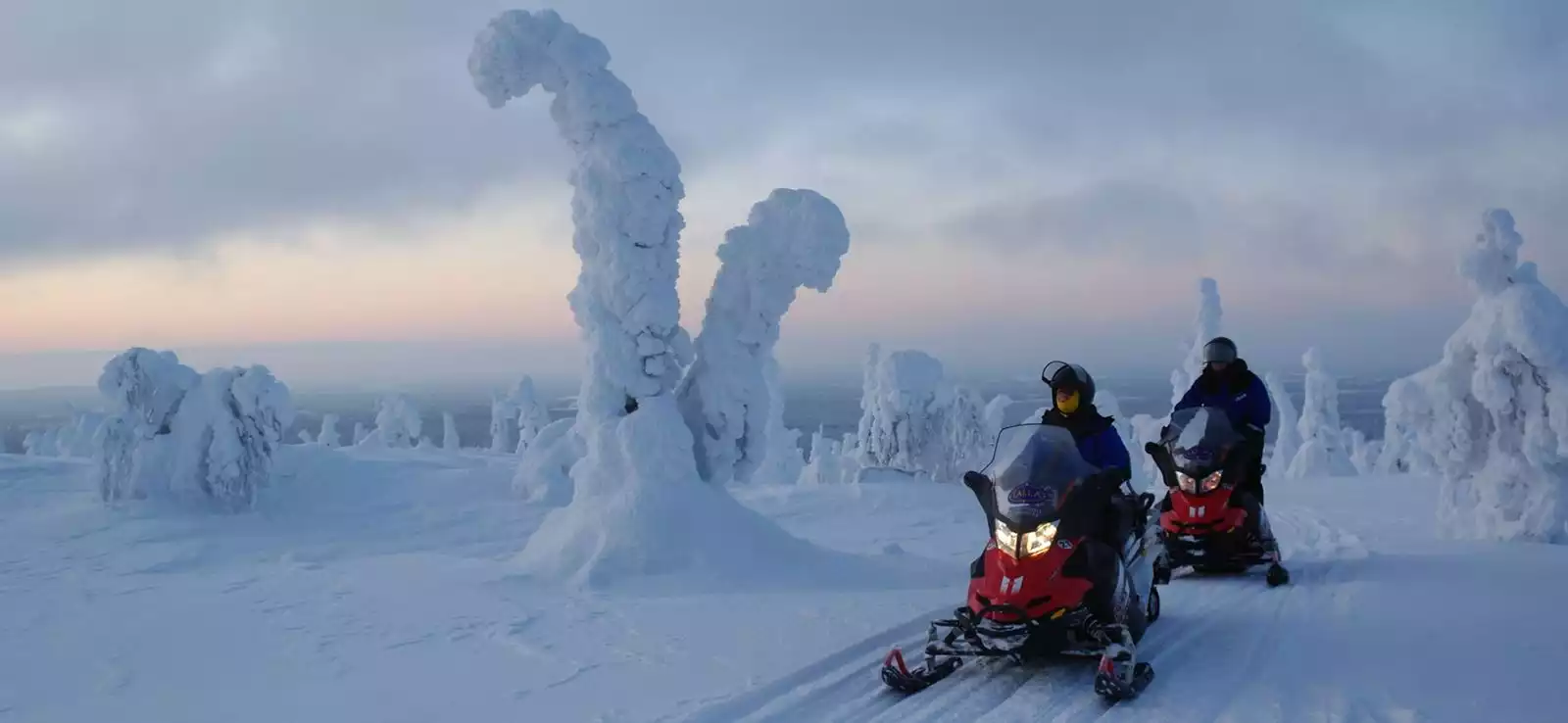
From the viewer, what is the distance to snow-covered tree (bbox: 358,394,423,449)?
5978cm

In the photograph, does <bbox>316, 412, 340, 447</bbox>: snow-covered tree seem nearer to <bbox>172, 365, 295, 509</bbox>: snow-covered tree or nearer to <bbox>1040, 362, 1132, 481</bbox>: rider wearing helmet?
<bbox>172, 365, 295, 509</bbox>: snow-covered tree

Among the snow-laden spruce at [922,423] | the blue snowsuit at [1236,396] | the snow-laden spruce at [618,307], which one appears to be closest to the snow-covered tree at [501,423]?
the snow-laden spruce at [922,423]

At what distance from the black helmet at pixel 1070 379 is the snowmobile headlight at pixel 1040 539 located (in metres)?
1.28

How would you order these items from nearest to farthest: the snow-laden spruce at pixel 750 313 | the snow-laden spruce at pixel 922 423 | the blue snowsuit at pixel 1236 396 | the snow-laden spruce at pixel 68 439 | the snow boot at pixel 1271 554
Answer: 1. the snow boot at pixel 1271 554
2. the blue snowsuit at pixel 1236 396
3. the snow-laden spruce at pixel 750 313
4. the snow-laden spruce at pixel 922 423
5. the snow-laden spruce at pixel 68 439

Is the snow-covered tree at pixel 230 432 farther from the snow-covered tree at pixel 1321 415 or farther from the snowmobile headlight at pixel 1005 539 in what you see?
the snow-covered tree at pixel 1321 415

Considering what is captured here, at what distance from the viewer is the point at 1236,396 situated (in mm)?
9539

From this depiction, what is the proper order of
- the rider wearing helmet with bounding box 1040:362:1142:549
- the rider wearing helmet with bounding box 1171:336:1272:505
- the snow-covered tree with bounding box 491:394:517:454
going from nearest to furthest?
1. the rider wearing helmet with bounding box 1040:362:1142:549
2. the rider wearing helmet with bounding box 1171:336:1272:505
3. the snow-covered tree with bounding box 491:394:517:454

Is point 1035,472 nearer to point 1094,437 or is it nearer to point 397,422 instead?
point 1094,437

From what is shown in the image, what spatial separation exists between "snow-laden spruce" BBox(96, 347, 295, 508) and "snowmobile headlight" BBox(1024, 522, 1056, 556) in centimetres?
1898

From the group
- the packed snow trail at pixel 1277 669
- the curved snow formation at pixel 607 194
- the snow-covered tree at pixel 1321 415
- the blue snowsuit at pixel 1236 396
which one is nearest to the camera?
the packed snow trail at pixel 1277 669

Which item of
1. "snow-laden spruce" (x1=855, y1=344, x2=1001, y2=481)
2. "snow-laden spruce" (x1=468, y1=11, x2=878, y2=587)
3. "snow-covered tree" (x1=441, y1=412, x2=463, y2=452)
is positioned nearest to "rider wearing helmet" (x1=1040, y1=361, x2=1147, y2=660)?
"snow-laden spruce" (x1=468, y1=11, x2=878, y2=587)

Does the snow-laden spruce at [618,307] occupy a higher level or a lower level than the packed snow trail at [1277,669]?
higher

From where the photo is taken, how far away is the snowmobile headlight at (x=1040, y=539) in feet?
18.5

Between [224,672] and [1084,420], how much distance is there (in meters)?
6.97
